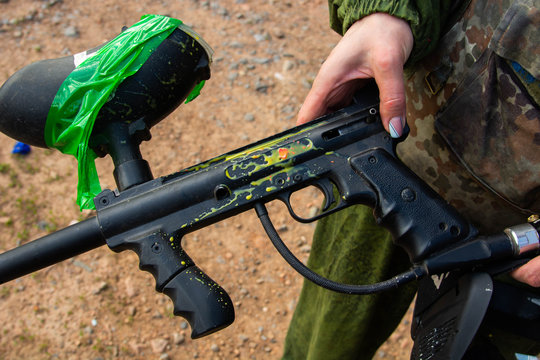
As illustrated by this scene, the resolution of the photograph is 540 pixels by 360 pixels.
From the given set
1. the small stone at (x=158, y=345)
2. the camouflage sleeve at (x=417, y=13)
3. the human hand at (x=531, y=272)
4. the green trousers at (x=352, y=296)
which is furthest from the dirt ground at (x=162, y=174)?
the camouflage sleeve at (x=417, y=13)

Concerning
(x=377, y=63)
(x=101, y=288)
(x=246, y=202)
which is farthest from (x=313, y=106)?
(x=101, y=288)

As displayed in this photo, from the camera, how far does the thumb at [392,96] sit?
123 cm

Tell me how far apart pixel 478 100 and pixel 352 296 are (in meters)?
0.86

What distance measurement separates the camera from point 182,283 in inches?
48.4

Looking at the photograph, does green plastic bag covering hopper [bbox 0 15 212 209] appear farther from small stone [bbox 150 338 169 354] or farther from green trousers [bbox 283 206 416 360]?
small stone [bbox 150 338 169 354]

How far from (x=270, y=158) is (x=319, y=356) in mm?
1093

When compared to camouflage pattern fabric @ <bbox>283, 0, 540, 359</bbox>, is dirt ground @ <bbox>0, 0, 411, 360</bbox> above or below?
below

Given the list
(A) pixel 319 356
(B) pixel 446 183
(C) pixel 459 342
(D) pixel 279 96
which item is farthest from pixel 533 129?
(D) pixel 279 96

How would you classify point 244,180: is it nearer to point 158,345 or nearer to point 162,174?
point 158,345

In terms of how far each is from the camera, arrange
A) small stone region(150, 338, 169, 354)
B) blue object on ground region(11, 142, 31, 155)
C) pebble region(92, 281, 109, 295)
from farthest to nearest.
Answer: blue object on ground region(11, 142, 31, 155)
pebble region(92, 281, 109, 295)
small stone region(150, 338, 169, 354)

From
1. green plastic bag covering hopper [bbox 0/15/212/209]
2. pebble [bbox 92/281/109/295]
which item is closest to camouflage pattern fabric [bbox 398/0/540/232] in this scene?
green plastic bag covering hopper [bbox 0/15/212/209]

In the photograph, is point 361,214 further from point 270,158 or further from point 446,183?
point 270,158

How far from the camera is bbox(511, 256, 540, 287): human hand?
1109 mm

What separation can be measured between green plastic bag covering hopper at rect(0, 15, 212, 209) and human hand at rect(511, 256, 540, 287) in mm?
1019
